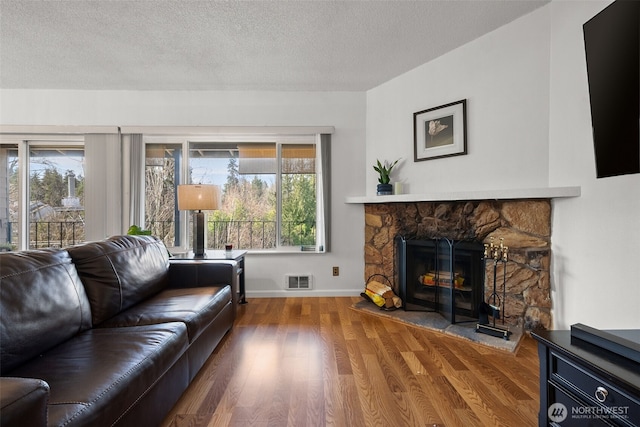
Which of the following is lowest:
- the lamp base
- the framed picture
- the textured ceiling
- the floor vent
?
the floor vent

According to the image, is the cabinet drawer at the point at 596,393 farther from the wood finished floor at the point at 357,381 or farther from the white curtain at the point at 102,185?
the white curtain at the point at 102,185

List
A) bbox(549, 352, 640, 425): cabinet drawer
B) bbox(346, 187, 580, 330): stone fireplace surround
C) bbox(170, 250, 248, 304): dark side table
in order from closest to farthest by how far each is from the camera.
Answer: bbox(549, 352, 640, 425): cabinet drawer < bbox(346, 187, 580, 330): stone fireplace surround < bbox(170, 250, 248, 304): dark side table

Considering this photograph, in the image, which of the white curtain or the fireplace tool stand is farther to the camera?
the white curtain

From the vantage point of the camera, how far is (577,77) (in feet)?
6.62

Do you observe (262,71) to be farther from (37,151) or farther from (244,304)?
(37,151)

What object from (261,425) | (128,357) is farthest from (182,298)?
(261,425)

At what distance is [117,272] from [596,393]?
7.69ft

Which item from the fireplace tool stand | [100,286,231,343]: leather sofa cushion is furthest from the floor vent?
the fireplace tool stand

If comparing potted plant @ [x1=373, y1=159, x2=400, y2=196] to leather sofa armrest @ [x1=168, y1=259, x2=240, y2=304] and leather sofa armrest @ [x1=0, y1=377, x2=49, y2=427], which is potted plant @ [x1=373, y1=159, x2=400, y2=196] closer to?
leather sofa armrest @ [x1=168, y1=259, x2=240, y2=304]

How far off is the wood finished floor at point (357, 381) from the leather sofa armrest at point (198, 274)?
479 millimetres

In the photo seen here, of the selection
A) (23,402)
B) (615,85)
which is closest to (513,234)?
(615,85)

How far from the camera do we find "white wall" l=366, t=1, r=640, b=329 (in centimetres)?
174

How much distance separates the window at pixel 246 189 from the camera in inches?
139

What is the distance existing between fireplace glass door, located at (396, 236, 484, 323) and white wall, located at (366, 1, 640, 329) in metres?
0.54
